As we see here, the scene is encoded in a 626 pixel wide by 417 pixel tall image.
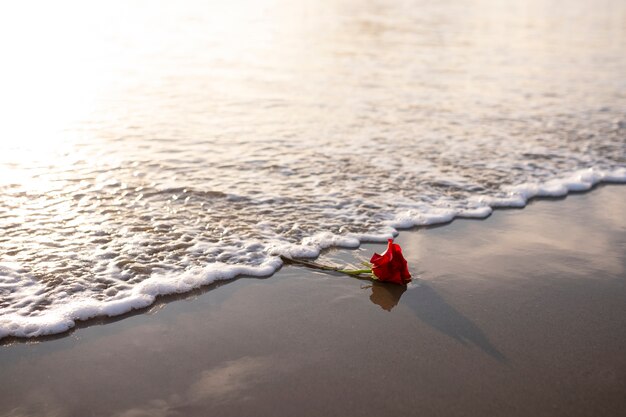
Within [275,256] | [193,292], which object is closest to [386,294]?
[275,256]

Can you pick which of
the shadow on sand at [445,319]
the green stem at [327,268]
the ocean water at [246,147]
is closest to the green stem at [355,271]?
the green stem at [327,268]

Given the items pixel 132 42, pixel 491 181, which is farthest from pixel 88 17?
pixel 491 181

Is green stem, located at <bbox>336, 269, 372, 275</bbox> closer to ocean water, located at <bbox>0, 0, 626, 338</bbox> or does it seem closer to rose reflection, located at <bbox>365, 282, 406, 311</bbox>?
rose reflection, located at <bbox>365, 282, 406, 311</bbox>

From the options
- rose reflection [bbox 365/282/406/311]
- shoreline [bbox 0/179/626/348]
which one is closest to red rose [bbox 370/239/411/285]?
rose reflection [bbox 365/282/406/311]

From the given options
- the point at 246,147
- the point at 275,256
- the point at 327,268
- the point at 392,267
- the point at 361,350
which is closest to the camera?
the point at 361,350

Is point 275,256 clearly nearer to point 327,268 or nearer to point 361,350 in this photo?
point 327,268

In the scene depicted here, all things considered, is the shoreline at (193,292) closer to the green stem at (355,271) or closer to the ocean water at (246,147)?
the ocean water at (246,147)
